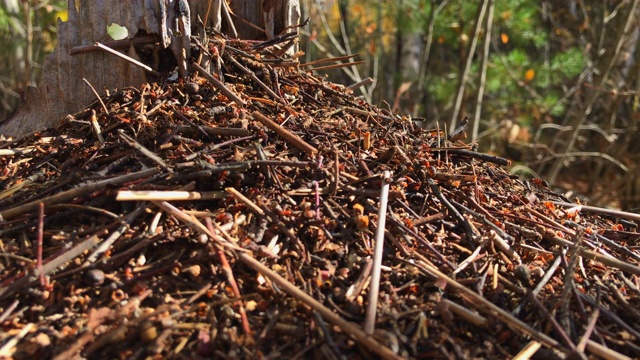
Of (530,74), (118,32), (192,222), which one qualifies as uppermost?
(118,32)

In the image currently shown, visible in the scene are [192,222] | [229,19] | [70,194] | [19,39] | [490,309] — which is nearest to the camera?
[490,309]

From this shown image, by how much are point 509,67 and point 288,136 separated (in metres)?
5.91

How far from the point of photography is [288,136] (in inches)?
85.9

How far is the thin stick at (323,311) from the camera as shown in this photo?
4.74 ft

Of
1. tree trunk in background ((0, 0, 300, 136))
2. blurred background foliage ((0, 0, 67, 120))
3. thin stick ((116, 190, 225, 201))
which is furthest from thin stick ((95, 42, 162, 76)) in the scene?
blurred background foliage ((0, 0, 67, 120))

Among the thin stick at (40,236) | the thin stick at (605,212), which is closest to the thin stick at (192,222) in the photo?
the thin stick at (40,236)

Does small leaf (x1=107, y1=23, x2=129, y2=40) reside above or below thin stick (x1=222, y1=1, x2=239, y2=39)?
below

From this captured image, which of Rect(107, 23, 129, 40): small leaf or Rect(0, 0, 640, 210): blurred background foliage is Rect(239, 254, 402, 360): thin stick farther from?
Rect(0, 0, 640, 210): blurred background foliage

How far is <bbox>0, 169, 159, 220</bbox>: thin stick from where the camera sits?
1.87 meters

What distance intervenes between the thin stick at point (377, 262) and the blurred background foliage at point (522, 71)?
445cm

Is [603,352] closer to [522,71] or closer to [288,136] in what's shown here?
[288,136]

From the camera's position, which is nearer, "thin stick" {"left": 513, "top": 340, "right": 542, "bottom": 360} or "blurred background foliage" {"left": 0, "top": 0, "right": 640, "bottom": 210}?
"thin stick" {"left": 513, "top": 340, "right": 542, "bottom": 360}

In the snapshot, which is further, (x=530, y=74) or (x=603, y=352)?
(x=530, y=74)

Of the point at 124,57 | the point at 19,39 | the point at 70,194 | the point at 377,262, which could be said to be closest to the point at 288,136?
the point at 377,262
